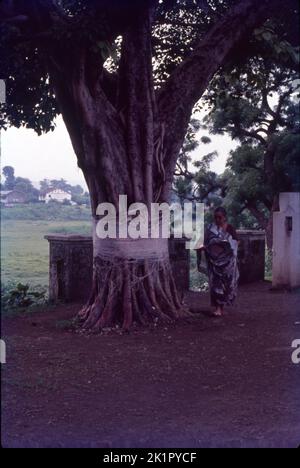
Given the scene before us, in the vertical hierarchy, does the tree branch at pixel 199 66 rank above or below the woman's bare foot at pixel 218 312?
above

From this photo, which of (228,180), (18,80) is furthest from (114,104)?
(228,180)

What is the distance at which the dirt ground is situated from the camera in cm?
388

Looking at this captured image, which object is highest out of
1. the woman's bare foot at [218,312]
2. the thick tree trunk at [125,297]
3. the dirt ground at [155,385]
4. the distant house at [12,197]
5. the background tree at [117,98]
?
the background tree at [117,98]

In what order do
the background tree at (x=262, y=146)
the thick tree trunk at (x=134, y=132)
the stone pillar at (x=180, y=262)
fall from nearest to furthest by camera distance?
the thick tree trunk at (x=134, y=132) → the stone pillar at (x=180, y=262) → the background tree at (x=262, y=146)

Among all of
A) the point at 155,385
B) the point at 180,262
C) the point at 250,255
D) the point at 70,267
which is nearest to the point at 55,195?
the point at 155,385

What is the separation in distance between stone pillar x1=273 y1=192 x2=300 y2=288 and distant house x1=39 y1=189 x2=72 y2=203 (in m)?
6.24

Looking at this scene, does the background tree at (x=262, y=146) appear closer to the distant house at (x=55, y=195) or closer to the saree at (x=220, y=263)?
the saree at (x=220, y=263)

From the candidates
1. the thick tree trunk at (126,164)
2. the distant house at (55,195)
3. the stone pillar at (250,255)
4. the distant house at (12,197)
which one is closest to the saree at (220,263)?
the thick tree trunk at (126,164)

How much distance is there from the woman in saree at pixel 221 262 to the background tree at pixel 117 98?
0.70 m

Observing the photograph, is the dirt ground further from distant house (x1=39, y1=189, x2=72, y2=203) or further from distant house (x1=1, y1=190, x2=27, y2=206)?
distant house (x1=39, y1=189, x2=72, y2=203)

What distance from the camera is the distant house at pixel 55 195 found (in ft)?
16.8

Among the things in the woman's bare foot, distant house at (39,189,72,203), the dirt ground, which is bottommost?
the dirt ground

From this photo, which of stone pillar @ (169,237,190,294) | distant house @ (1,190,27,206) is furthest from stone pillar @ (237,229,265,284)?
distant house @ (1,190,27,206)
